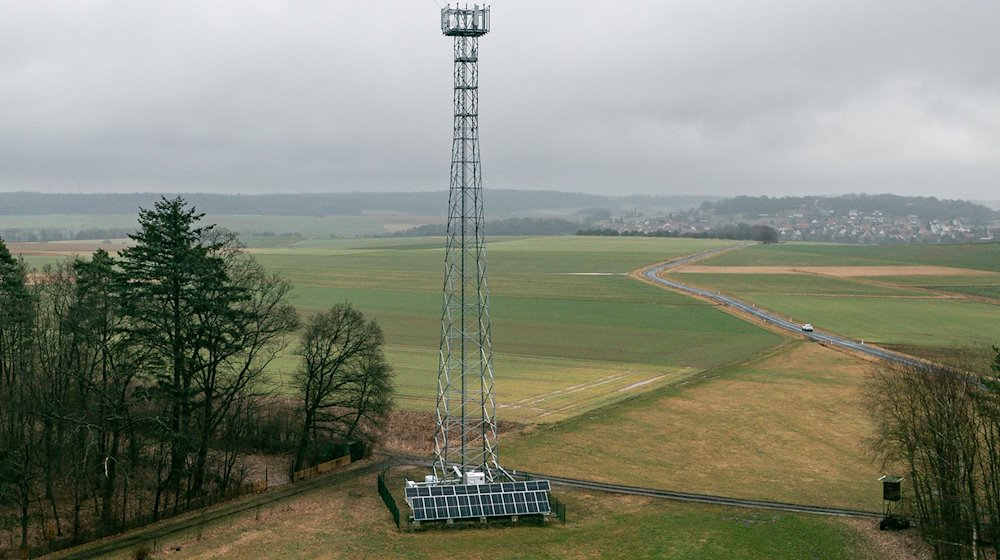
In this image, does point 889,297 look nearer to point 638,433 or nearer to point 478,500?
point 638,433

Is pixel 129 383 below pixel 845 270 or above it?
above

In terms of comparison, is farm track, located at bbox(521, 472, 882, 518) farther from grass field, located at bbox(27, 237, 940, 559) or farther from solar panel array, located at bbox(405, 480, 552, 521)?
solar panel array, located at bbox(405, 480, 552, 521)

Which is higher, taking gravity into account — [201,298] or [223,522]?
[201,298]

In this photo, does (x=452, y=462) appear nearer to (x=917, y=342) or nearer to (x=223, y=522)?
(x=223, y=522)

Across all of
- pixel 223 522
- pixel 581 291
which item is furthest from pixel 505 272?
pixel 223 522

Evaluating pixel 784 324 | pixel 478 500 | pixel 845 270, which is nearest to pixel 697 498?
pixel 478 500

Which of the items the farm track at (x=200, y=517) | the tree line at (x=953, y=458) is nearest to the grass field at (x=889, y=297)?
the tree line at (x=953, y=458)
